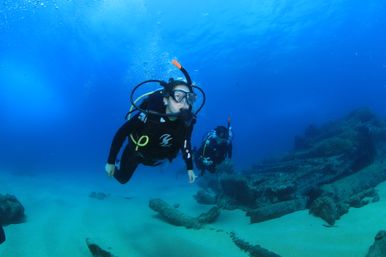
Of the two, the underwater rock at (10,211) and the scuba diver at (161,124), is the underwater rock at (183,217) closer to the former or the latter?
the scuba diver at (161,124)

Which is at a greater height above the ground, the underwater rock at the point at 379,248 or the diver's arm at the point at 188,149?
the diver's arm at the point at 188,149

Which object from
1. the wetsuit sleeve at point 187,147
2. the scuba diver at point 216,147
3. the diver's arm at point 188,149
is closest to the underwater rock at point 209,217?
the scuba diver at point 216,147

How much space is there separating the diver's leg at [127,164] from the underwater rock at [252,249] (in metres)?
2.49

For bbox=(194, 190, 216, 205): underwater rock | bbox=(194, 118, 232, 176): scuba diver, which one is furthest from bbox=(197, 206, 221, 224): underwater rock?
bbox=(194, 190, 216, 205): underwater rock

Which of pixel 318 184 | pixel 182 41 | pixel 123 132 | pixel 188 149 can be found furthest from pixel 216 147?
pixel 182 41

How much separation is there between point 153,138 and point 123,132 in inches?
21.6

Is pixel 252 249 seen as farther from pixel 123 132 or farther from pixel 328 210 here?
pixel 123 132

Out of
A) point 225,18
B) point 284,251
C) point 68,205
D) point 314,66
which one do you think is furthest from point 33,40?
point 314,66

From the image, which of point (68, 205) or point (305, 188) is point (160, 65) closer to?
point (68, 205)

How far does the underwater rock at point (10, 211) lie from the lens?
28.0 feet

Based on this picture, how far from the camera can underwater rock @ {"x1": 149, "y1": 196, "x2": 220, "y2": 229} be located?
7.73 metres

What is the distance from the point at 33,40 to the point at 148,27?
16.3 m

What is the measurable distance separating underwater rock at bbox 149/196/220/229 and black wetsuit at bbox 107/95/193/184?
2.53 metres

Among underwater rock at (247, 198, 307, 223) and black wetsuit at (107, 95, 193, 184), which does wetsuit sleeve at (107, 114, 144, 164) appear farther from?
underwater rock at (247, 198, 307, 223)
